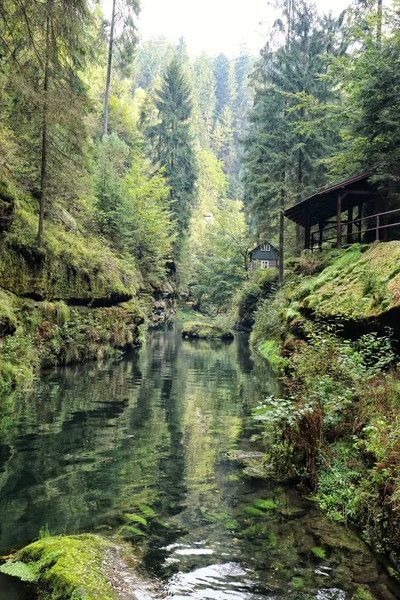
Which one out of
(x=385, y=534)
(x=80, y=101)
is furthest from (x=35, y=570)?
(x=80, y=101)

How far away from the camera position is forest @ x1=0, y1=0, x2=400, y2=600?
226 inches

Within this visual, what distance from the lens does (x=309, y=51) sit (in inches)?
1200

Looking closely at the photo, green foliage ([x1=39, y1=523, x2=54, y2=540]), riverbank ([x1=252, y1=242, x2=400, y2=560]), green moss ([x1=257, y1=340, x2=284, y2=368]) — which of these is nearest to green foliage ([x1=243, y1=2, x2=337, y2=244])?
green moss ([x1=257, y1=340, x2=284, y2=368])

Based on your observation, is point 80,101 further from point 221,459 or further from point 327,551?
point 327,551

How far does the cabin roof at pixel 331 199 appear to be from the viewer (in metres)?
17.2

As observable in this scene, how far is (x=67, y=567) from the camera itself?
12.8ft

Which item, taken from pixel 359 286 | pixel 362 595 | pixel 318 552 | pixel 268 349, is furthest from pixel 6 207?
pixel 268 349

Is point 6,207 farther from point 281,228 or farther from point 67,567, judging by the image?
point 281,228

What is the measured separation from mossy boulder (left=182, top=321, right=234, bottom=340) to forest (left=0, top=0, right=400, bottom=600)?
6.1 inches

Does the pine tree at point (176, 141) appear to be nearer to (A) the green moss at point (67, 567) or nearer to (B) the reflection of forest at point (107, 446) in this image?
(B) the reflection of forest at point (107, 446)

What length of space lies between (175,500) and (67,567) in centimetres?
237

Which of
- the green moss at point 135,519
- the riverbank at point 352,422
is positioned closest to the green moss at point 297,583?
the riverbank at point 352,422

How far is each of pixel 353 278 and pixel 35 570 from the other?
36.6 ft

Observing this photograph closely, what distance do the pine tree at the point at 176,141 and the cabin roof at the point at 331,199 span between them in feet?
87.0
